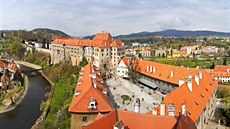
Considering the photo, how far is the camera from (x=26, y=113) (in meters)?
35.5

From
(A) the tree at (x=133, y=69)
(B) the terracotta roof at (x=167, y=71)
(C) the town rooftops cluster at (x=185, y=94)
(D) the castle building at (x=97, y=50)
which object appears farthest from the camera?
(D) the castle building at (x=97, y=50)

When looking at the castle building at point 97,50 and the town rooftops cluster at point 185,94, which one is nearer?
the town rooftops cluster at point 185,94

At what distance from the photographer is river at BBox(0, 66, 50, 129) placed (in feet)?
104

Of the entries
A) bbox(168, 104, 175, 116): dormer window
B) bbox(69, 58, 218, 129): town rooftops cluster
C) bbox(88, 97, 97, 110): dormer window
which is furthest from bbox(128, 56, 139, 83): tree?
bbox(168, 104, 175, 116): dormer window

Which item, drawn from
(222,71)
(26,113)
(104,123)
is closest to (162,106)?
(104,123)

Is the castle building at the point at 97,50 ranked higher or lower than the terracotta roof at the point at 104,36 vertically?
lower

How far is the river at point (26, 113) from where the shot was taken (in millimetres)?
31844

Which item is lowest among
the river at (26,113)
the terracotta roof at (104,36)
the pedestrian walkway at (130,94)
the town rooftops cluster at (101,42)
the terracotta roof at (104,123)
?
the river at (26,113)

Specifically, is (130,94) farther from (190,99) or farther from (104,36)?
(104,36)

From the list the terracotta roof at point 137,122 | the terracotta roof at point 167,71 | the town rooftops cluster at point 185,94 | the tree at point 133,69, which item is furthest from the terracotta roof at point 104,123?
the tree at point 133,69

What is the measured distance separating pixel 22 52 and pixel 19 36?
25622 millimetres

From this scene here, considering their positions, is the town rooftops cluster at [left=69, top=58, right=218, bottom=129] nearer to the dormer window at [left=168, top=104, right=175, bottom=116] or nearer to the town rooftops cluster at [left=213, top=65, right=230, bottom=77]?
the dormer window at [left=168, top=104, right=175, bottom=116]

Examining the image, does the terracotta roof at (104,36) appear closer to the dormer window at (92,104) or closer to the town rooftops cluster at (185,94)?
the town rooftops cluster at (185,94)

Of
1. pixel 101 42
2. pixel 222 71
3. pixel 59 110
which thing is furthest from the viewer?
pixel 222 71
